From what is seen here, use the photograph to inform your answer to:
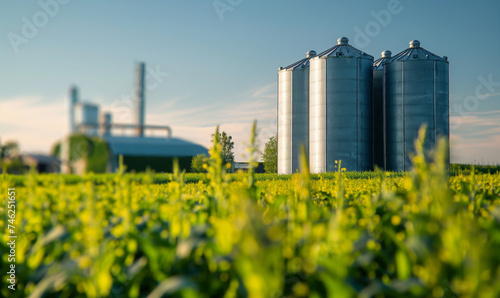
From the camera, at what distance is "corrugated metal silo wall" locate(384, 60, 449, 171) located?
2795 centimetres

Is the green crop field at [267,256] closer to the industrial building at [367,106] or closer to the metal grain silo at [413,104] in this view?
the industrial building at [367,106]

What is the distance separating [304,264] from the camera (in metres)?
2.06

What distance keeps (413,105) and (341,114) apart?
213 inches

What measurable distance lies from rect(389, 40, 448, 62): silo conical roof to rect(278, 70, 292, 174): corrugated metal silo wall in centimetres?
847

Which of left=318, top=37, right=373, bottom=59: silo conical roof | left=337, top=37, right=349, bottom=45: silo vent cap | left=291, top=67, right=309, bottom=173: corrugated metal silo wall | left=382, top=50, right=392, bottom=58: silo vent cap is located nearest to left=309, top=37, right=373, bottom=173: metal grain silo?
left=318, top=37, right=373, bottom=59: silo conical roof

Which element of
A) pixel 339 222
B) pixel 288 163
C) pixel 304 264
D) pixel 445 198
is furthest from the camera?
pixel 288 163

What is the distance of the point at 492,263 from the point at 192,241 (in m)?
1.59

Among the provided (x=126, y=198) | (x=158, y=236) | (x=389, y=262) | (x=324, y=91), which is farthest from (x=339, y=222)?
(x=324, y=91)

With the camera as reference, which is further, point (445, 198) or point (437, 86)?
point (437, 86)

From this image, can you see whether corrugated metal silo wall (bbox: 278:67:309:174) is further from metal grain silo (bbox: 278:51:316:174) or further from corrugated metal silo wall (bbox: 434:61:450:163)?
corrugated metal silo wall (bbox: 434:61:450:163)

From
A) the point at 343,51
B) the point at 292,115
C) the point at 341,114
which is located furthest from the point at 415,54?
the point at 292,115

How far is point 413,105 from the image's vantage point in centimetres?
2802

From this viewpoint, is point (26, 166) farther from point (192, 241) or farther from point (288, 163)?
point (288, 163)

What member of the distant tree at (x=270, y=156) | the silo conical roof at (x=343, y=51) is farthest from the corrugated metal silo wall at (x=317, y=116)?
the distant tree at (x=270, y=156)
